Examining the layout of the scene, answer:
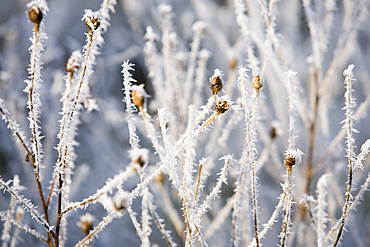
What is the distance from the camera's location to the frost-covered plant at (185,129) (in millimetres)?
1002

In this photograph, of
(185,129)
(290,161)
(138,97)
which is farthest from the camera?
(185,129)

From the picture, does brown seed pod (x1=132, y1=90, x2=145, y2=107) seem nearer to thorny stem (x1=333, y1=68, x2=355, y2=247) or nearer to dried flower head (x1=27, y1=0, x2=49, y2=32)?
dried flower head (x1=27, y1=0, x2=49, y2=32)

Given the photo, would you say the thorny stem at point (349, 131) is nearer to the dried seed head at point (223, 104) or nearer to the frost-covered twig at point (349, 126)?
the frost-covered twig at point (349, 126)

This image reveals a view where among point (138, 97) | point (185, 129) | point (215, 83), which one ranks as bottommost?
point (138, 97)

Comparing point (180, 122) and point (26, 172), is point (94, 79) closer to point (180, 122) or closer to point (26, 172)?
point (26, 172)

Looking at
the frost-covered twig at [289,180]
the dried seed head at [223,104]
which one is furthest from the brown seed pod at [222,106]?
the frost-covered twig at [289,180]

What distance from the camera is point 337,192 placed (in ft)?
6.80

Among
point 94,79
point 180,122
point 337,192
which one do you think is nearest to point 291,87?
point 180,122

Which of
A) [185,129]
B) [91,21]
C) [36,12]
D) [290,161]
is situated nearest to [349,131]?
[290,161]

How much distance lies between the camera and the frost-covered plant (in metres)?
1.00

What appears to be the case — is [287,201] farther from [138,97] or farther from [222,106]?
[138,97]

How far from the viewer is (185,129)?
6.90ft

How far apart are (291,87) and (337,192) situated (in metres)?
1.26

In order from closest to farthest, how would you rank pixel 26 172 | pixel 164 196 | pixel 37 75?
pixel 37 75, pixel 164 196, pixel 26 172
